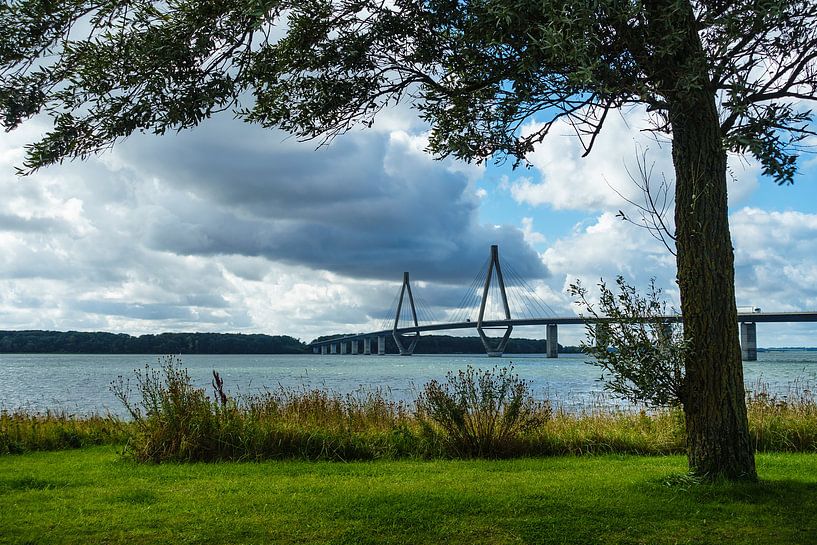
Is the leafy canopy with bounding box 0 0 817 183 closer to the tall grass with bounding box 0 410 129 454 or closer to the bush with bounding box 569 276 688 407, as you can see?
the bush with bounding box 569 276 688 407

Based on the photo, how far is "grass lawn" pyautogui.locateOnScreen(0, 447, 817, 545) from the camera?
535 cm

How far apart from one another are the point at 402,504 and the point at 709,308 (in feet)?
11.3

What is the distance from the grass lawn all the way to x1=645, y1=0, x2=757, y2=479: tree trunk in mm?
348

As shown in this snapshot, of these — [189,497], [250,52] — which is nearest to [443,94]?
[250,52]

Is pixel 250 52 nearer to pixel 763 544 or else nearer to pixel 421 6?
pixel 421 6

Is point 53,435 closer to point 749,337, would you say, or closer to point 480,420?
point 480,420

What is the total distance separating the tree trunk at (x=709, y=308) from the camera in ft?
21.6

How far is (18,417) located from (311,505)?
817 cm

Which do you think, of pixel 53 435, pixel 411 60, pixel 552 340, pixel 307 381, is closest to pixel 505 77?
pixel 411 60

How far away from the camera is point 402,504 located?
20.1 feet

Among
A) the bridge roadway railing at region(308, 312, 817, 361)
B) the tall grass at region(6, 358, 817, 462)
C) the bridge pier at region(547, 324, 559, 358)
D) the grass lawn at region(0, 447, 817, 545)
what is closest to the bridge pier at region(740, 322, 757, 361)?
the bridge roadway railing at region(308, 312, 817, 361)

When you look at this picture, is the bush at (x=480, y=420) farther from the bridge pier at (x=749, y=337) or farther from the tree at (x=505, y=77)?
the bridge pier at (x=749, y=337)

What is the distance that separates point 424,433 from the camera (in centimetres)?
941

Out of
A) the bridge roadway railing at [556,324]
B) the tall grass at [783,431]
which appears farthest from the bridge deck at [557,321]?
the tall grass at [783,431]
